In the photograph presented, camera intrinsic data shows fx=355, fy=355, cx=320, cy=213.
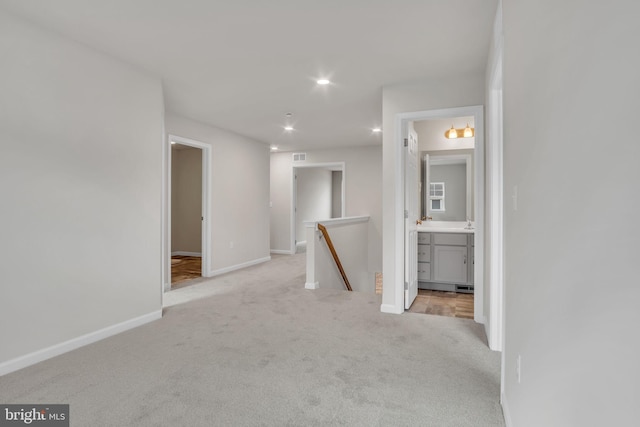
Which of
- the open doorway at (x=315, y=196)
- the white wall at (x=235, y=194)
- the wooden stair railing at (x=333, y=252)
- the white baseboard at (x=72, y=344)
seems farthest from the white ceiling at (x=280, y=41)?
the open doorway at (x=315, y=196)

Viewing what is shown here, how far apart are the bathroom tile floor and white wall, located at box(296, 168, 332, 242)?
19.1 ft

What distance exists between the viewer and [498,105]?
2875 mm

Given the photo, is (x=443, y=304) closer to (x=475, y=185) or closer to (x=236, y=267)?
(x=475, y=185)

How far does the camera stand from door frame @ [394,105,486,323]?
3404mm

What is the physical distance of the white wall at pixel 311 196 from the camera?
1052 centimetres

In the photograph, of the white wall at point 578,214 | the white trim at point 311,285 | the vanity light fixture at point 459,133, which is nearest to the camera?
the white wall at point 578,214

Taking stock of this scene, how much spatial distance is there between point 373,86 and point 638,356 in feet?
11.9

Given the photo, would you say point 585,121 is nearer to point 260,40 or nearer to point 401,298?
point 260,40

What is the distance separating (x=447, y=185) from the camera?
5430mm

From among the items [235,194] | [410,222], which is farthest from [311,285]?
[235,194]

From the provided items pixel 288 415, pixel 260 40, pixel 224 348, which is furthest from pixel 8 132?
pixel 288 415

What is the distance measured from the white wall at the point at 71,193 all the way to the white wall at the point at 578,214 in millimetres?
3114

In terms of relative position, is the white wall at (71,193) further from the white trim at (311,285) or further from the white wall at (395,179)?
the white wall at (395,179)

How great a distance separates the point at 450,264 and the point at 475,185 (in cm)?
184
